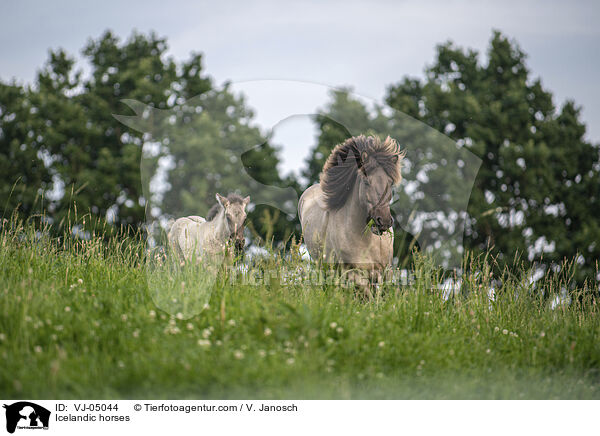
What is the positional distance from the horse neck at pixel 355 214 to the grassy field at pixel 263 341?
0.77 metres

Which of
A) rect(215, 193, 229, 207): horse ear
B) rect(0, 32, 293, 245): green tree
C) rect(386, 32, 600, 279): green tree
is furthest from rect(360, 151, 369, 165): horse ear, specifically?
rect(386, 32, 600, 279): green tree

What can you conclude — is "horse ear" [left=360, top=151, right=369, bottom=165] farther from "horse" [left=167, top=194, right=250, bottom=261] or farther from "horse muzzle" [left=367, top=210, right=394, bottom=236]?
"horse" [left=167, top=194, right=250, bottom=261]

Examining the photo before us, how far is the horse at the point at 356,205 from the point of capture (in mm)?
5461

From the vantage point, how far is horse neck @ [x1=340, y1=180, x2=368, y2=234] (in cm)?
603

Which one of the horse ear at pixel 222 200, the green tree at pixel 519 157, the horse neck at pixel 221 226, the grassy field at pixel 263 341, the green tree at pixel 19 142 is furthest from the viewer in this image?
the green tree at pixel 19 142

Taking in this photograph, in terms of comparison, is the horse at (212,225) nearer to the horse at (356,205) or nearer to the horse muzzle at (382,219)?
the horse at (356,205)

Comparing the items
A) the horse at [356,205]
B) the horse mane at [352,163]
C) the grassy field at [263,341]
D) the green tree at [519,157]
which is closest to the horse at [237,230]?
the grassy field at [263,341]

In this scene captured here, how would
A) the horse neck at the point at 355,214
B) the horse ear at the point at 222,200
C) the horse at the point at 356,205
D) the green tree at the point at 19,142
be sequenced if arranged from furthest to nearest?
the green tree at the point at 19,142 < the horse neck at the point at 355,214 < the horse at the point at 356,205 < the horse ear at the point at 222,200

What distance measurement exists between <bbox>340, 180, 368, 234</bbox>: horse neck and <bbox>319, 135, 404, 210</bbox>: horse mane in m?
0.11

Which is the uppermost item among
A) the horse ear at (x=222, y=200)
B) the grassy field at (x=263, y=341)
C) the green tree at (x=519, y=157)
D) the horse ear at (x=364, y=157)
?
the green tree at (x=519, y=157)
